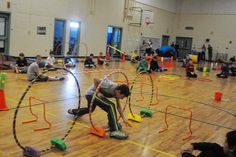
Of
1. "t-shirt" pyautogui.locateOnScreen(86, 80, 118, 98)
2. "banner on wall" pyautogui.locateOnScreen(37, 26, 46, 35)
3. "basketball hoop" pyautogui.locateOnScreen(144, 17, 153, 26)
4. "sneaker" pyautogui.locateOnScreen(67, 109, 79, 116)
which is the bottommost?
"sneaker" pyautogui.locateOnScreen(67, 109, 79, 116)

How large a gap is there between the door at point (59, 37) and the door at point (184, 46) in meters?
16.8

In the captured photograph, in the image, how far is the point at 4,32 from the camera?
17047mm

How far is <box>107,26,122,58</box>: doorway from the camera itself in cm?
2572

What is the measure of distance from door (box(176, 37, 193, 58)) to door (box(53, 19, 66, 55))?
1680cm

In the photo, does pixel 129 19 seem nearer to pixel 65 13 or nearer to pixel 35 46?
pixel 65 13

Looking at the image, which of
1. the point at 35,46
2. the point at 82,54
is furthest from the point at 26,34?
the point at 82,54

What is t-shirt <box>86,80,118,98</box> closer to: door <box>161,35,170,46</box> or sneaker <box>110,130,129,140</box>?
sneaker <box>110,130,129,140</box>

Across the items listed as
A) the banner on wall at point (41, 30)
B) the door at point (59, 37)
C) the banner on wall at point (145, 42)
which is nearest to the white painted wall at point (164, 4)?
the banner on wall at point (145, 42)

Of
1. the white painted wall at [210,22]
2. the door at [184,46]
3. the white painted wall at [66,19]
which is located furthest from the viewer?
the door at [184,46]

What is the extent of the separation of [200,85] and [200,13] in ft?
67.9

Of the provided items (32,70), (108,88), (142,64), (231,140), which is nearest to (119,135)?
(108,88)

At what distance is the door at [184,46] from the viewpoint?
33.8m

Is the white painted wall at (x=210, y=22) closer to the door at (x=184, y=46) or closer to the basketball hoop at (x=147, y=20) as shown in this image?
the door at (x=184, y=46)

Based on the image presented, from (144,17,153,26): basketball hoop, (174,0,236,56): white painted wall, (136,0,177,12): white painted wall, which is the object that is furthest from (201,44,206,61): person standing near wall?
(144,17,153,26): basketball hoop
